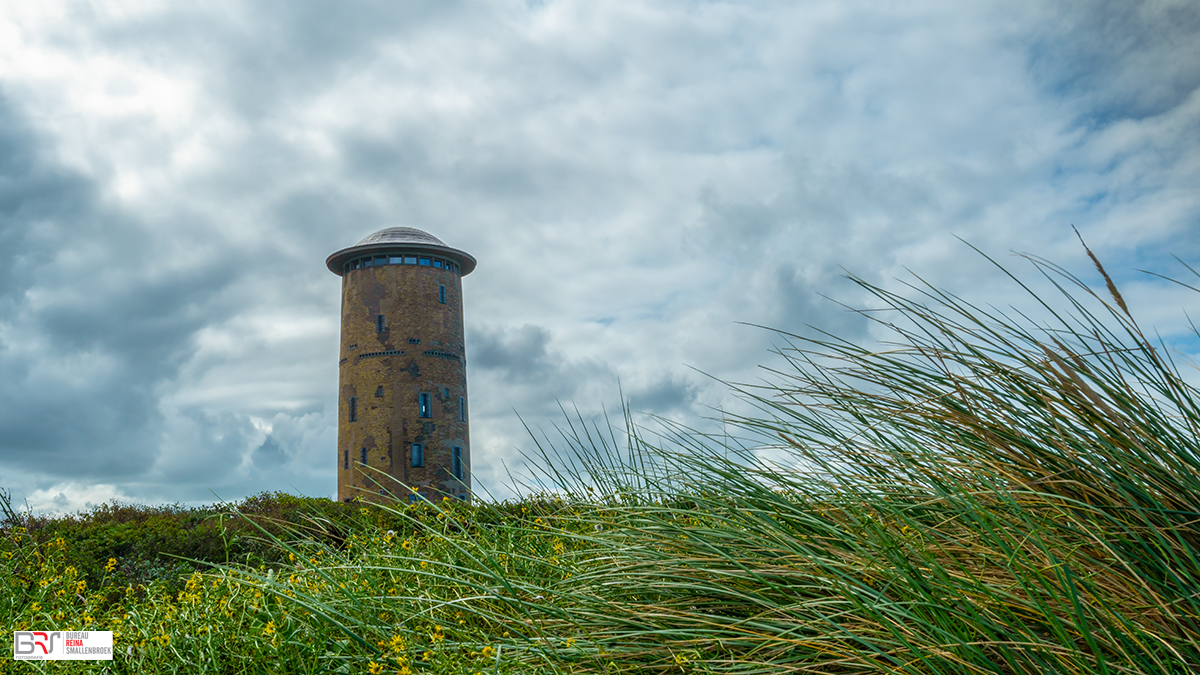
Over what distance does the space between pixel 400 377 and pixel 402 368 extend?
22cm

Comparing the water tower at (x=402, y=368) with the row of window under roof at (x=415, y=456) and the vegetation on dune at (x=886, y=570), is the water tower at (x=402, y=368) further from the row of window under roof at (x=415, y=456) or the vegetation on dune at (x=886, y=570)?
the vegetation on dune at (x=886, y=570)

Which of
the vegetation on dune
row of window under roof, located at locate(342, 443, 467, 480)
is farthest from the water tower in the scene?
the vegetation on dune

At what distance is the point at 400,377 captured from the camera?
720 inches

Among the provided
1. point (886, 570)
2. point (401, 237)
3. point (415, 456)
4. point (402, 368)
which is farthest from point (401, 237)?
point (886, 570)

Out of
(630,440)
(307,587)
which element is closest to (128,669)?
(307,587)

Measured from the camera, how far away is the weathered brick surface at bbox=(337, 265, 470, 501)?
712 inches

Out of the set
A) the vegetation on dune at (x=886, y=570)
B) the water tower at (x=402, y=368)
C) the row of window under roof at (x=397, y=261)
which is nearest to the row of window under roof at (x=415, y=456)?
the water tower at (x=402, y=368)

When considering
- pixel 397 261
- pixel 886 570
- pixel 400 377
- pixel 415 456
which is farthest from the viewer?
pixel 397 261

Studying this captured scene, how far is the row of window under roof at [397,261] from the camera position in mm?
19125

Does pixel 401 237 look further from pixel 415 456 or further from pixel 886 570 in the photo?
pixel 886 570

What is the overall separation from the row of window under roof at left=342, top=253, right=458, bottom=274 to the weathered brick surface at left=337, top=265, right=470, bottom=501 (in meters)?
0.15

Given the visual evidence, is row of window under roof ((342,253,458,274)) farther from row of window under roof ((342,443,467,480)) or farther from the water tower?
row of window under roof ((342,443,467,480))

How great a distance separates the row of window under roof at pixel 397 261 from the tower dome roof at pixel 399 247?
5.0 inches

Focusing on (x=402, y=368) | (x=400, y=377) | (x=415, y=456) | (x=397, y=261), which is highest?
(x=397, y=261)
